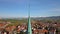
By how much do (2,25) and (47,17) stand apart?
916mm

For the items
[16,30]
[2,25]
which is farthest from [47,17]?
[2,25]

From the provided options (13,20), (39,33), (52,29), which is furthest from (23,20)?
(52,29)

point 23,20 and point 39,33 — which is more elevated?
point 23,20

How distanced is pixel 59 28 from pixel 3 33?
1122 mm

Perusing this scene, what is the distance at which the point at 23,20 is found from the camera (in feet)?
9.01

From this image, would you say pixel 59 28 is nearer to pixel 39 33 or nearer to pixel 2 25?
pixel 39 33

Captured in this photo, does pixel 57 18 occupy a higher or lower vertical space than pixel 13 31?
higher

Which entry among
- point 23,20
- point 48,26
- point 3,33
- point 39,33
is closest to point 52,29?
point 48,26

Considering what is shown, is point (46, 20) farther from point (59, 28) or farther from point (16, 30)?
point (16, 30)

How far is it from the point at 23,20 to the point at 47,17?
0.48 meters

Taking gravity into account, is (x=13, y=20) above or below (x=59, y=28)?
above

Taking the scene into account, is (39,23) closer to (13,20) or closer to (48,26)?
(48,26)

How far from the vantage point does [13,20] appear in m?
2.81

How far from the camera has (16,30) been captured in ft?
9.05
